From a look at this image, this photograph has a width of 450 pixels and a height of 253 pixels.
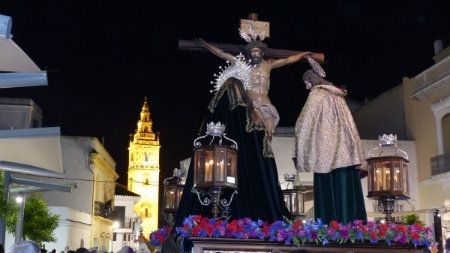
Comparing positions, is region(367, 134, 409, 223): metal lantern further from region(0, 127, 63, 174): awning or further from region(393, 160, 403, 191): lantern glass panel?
region(0, 127, 63, 174): awning

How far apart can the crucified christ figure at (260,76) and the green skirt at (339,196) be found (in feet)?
3.10

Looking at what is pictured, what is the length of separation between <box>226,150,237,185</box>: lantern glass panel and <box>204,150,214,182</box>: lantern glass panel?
176 mm

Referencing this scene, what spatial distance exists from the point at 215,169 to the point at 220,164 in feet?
0.25

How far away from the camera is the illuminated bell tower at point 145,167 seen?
208ft

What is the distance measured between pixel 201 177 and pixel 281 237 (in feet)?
3.95

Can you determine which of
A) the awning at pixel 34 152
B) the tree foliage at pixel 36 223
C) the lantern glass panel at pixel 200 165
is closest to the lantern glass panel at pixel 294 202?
the lantern glass panel at pixel 200 165

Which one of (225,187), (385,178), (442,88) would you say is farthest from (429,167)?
(225,187)

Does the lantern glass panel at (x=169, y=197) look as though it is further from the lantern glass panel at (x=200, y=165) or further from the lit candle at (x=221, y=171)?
the lit candle at (x=221, y=171)

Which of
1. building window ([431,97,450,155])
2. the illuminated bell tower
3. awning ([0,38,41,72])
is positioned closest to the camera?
awning ([0,38,41,72])

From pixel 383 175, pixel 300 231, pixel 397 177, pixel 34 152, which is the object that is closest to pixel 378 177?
pixel 383 175

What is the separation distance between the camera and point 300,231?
554 centimetres

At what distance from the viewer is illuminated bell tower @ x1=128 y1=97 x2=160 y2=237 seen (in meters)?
63.3

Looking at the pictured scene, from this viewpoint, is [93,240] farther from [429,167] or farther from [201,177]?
[201,177]

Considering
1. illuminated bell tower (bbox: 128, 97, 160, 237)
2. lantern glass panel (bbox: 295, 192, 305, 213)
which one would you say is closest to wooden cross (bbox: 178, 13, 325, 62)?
lantern glass panel (bbox: 295, 192, 305, 213)
